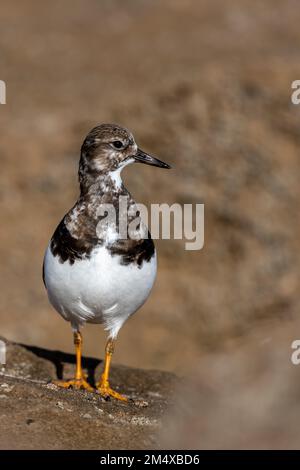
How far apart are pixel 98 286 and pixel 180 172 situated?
44.4ft

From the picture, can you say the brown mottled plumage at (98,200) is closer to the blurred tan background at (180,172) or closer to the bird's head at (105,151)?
the bird's head at (105,151)

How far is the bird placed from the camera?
10.9 metres

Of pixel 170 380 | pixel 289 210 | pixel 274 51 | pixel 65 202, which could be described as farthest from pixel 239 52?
pixel 170 380

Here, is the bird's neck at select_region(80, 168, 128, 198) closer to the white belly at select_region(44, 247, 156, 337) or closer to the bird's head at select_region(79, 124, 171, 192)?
the bird's head at select_region(79, 124, 171, 192)

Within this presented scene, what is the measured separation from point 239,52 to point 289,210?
550 cm

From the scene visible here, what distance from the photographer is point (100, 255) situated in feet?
35.6

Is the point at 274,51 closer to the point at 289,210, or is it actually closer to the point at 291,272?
the point at 289,210

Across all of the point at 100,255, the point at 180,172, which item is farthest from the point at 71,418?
the point at 180,172

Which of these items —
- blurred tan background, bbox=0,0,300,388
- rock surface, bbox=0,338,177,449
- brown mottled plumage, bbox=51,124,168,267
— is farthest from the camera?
blurred tan background, bbox=0,0,300,388

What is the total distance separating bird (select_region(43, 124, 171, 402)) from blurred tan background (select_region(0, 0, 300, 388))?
30.9ft

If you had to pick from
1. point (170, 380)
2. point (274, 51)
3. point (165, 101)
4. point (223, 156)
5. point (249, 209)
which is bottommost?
point (170, 380)

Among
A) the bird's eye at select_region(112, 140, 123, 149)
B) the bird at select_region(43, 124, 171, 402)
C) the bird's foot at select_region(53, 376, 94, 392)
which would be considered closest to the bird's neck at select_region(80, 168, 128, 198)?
the bird at select_region(43, 124, 171, 402)

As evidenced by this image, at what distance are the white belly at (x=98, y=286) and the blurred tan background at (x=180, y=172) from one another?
9397mm

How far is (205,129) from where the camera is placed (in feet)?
79.9
